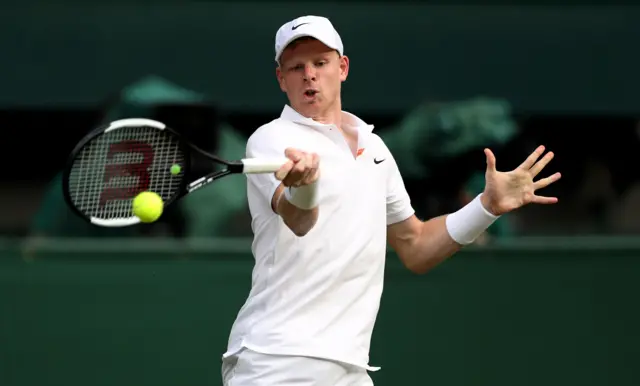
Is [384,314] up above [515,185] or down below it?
below

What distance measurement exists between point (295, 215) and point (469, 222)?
2.40 feet

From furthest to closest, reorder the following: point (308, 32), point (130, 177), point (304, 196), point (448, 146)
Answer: point (448, 146) < point (130, 177) < point (308, 32) < point (304, 196)

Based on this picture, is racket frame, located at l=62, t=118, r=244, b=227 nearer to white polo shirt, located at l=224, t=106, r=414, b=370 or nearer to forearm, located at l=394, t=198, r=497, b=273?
white polo shirt, located at l=224, t=106, r=414, b=370

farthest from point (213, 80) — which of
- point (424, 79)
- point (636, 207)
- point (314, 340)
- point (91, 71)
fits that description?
point (314, 340)

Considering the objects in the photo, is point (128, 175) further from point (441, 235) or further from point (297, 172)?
point (441, 235)

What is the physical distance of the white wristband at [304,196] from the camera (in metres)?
3.09

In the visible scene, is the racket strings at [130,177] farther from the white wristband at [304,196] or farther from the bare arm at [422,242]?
the bare arm at [422,242]

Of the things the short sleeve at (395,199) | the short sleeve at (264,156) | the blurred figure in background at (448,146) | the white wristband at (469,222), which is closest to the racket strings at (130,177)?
the short sleeve at (264,156)

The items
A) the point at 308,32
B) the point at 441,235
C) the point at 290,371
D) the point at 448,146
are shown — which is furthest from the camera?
the point at 448,146

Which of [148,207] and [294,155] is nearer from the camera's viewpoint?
[294,155]

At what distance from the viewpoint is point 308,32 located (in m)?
3.44

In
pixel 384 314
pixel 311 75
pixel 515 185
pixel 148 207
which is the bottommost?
pixel 384 314

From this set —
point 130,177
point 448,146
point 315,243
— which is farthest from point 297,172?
point 448,146

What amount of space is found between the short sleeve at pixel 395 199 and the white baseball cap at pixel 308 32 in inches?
15.2
